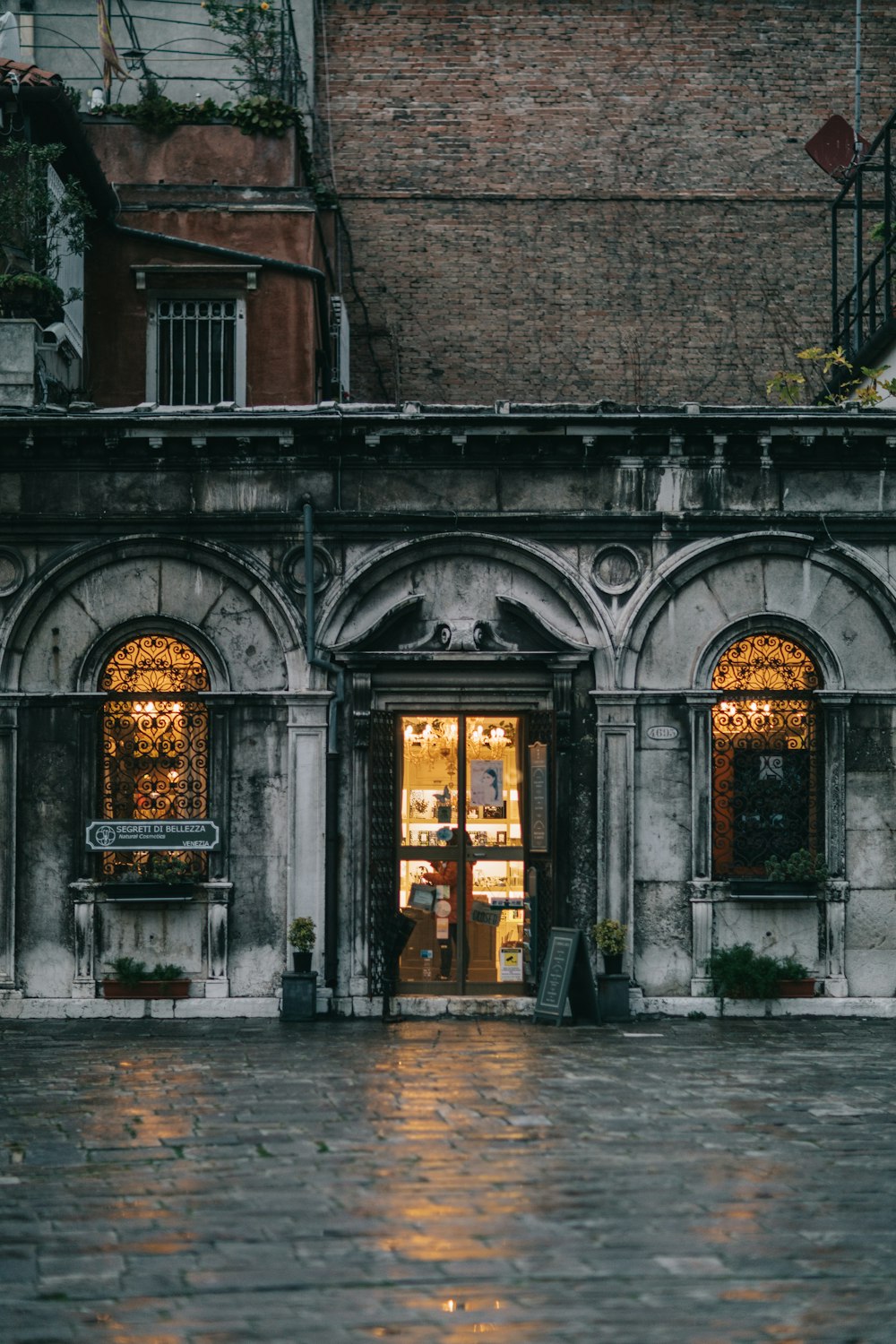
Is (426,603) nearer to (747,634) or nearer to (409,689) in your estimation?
(409,689)

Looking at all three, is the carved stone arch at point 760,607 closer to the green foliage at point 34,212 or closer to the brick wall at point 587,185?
the green foliage at point 34,212

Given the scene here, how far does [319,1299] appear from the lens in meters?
7.38

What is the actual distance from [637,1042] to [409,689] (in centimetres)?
408

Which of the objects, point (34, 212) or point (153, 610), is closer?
point (153, 610)

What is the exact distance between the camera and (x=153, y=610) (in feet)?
54.1

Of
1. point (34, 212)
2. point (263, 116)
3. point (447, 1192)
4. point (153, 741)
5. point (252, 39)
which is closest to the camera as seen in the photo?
point (447, 1192)

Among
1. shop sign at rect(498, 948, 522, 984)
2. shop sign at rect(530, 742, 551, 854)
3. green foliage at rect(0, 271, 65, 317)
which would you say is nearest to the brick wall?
green foliage at rect(0, 271, 65, 317)

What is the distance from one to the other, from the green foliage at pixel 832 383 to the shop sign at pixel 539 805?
4.87 meters

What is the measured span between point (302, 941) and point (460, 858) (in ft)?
5.72

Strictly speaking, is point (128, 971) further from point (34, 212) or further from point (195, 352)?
point (195, 352)

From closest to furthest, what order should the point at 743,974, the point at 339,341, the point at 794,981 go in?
the point at 743,974
the point at 794,981
the point at 339,341

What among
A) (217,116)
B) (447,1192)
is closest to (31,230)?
(217,116)

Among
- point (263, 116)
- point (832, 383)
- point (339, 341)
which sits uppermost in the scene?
point (263, 116)

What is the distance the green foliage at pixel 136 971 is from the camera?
1619 centimetres
